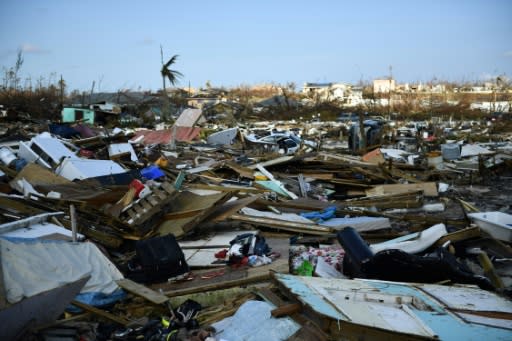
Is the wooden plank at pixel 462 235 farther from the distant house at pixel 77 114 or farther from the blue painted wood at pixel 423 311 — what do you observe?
the distant house at pixel 77 114

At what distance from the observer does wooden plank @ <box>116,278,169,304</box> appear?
436 centimetres

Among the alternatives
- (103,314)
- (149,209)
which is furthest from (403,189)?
(103,314)

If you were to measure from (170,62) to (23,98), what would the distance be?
652 centimetres

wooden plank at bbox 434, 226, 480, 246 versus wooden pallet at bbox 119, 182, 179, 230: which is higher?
wooden pallet at bbox 119, 182, 179, 230

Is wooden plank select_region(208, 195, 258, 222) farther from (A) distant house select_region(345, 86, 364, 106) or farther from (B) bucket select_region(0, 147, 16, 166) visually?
(A) distant house select_region(345, 86, 364, 106)

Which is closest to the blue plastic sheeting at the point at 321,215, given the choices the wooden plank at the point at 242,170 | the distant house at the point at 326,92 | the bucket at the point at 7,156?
the wooden plank at the point at 242,170

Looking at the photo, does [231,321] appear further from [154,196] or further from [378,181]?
[378,181]

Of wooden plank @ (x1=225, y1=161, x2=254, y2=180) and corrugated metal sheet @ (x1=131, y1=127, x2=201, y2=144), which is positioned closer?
wooden plank @ (x1=225, y1=161, x2=254, y2=180)

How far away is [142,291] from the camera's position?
455 cm

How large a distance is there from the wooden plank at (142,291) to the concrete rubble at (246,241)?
0.05 ft

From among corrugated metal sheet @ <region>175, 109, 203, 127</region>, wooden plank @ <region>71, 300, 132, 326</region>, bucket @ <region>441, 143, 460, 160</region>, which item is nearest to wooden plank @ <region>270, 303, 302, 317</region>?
wooden plank @ <region>71, 300, 132, 326</region>

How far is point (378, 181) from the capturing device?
1069cm

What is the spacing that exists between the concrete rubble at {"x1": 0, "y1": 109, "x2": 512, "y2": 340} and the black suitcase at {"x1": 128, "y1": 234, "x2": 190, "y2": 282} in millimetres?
14

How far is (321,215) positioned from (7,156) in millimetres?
5826
